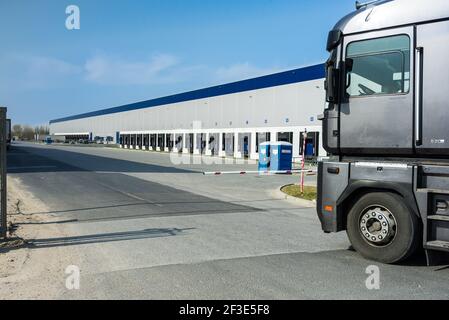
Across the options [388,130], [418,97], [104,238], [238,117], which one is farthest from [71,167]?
[238,117]

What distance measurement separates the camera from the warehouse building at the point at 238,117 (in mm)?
40562

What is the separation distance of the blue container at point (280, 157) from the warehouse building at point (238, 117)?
72.5 inches

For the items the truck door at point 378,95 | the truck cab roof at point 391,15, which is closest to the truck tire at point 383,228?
the truck door at point 378,95

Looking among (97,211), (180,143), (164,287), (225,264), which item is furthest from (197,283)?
(180,143)

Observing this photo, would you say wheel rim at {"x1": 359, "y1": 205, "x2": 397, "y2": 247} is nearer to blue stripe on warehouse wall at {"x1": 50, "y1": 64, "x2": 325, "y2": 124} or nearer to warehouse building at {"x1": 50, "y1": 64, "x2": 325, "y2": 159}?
warehouse building at {"x1": 50, "y1": 64, "x2": 325, "y2": 159}

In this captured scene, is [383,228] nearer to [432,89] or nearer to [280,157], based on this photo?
[432,89]

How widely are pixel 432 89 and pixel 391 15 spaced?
4.16 feet

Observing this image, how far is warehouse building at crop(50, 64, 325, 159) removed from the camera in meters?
40.6

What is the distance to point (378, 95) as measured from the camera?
6602mm

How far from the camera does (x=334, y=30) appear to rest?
7160mm

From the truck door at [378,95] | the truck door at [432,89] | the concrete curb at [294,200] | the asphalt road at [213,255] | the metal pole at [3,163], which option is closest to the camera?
the asphalt road at [213,255]

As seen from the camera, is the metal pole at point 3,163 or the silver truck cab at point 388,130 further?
the metal pole at point 3,163

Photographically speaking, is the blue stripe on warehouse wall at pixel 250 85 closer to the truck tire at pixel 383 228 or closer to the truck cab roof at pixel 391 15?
the truck cab roof at pixel 391 15

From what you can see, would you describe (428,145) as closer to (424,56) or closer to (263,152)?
(424,56)
